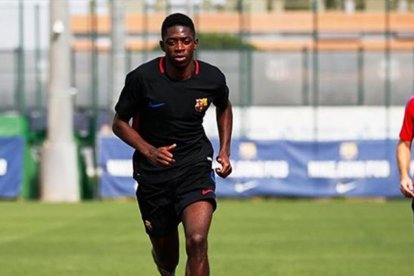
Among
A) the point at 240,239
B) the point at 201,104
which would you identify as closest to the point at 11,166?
the point at 240,239

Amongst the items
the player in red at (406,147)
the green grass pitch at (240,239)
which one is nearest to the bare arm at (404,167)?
the player in red at (406,147)

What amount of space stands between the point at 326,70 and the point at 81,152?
525 inches

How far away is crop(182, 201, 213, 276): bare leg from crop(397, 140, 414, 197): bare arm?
5.00 ft

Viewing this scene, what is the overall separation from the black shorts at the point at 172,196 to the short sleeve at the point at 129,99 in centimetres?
57

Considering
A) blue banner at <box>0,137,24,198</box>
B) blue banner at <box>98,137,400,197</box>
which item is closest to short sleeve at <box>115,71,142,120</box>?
blue banner at <box>98,137,400,197</box>

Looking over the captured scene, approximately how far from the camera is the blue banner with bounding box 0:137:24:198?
94.9 ft

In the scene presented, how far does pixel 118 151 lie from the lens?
2920 centimetres

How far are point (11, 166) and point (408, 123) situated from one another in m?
19.7

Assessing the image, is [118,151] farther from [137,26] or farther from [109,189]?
[137,26]

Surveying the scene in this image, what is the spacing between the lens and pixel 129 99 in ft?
33.4

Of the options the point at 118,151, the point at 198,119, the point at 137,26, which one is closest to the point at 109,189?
the point at 118,151

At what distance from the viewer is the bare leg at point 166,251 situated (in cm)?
1059

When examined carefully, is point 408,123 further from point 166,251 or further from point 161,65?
point 166,251

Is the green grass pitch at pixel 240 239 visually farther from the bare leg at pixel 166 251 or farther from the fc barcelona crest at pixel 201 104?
the fc barcelona crest at pixel 201 104
